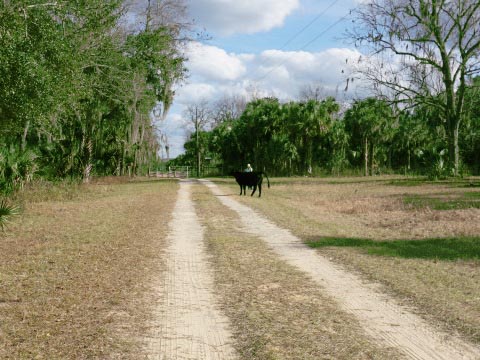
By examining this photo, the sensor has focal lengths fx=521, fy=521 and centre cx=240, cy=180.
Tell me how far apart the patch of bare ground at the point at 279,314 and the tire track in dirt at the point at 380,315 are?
18 centimetres

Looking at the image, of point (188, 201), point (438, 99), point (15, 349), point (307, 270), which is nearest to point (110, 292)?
point (15, 349)

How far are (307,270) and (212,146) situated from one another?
2152 inches

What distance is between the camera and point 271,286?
7461mm

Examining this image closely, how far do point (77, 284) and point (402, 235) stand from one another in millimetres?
8408

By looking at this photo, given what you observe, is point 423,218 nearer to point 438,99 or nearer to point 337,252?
point 337,252

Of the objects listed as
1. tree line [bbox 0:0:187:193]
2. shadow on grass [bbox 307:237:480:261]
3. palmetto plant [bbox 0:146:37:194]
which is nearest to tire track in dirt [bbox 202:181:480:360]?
shadow on grass [bbox 307:237:480:261]

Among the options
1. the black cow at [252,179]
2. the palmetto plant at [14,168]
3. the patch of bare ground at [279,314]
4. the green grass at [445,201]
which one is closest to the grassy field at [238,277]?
the patch of bare ground at [279,314]

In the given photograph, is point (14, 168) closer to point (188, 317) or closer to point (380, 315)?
point (188, 317)

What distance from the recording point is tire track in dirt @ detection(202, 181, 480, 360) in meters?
4.93

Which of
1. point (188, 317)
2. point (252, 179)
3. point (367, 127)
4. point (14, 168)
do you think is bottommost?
point (188, 317)

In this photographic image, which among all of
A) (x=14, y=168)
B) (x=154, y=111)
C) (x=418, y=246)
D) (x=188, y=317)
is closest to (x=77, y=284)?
(x=188, y=317)

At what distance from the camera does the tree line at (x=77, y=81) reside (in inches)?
532

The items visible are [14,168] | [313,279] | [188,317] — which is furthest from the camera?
[14,168]

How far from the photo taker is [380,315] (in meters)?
6.04
